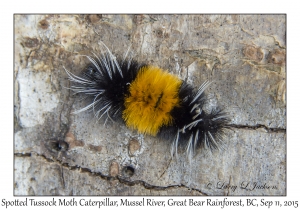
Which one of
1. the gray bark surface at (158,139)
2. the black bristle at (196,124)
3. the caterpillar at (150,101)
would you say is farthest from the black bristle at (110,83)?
the black bristle at (196,124)

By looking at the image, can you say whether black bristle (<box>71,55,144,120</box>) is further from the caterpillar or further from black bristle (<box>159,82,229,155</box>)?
black bristle (<box>159,82,229,155</box>)

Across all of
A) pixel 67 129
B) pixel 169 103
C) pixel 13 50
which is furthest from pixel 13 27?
pixel 169 103

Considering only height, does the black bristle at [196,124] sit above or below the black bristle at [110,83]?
below

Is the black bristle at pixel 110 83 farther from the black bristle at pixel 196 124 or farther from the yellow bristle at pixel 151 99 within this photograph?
the black bristle at pixel 196 124

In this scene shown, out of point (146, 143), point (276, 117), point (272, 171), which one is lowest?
point (272, 171)

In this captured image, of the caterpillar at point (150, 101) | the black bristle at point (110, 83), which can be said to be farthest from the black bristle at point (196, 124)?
the black bristle at point (110, 83)

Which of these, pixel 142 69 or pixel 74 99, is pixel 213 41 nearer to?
pixel 142 69

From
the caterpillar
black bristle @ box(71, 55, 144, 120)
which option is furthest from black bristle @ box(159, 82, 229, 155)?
black bristle @ box(71, 55, 144, 120)
